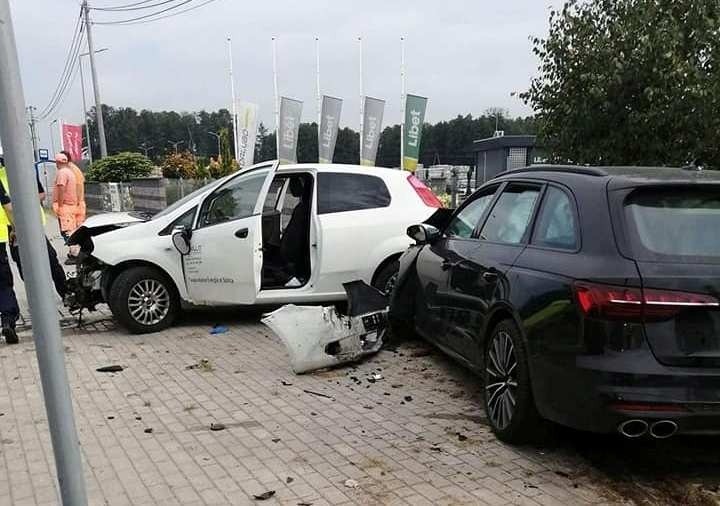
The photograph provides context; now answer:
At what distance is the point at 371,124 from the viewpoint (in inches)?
1021

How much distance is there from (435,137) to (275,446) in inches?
2295

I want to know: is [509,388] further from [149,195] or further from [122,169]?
[122,169]

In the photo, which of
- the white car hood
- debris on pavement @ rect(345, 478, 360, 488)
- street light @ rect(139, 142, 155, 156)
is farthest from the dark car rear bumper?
street light @ rect(139, 142, 155, 156)

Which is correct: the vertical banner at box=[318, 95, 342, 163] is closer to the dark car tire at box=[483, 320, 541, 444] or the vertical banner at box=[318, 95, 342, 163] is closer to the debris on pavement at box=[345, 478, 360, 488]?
the dark car tire at box=[483, 320, 541, 444]

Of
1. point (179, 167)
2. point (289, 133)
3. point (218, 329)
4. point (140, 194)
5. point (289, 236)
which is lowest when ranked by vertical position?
point (218, 329)

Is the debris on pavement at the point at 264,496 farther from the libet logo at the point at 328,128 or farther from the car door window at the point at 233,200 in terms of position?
the libet logo at the point at 328,128

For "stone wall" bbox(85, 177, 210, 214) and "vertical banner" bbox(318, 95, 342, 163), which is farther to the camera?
"vertical banner" bbox(318, 95, 342, 163)

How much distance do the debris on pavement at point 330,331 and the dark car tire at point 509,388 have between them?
178 centimetres

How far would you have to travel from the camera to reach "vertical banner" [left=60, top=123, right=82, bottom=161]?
3366 cm

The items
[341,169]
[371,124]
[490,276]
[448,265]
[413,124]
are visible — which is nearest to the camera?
[490,276]

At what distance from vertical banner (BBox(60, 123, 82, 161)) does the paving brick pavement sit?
3077 centimetres

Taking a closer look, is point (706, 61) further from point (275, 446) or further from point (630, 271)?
point (275, 446)

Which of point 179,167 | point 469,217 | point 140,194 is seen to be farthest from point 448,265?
point 179,167

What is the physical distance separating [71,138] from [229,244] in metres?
31.4
